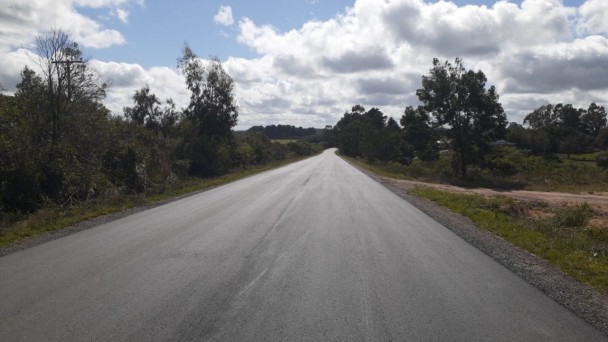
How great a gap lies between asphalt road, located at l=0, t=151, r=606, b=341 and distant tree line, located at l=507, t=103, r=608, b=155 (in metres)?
70.6

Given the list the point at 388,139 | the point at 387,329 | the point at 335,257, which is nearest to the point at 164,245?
the point at 335,257

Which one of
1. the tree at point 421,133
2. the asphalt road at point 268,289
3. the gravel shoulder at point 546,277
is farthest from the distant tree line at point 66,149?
the tree at point 421,133

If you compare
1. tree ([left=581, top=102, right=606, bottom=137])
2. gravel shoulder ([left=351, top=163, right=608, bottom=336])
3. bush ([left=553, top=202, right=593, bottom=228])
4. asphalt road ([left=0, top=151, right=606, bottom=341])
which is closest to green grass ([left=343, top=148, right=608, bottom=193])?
bush ([left=553, top=202, right=593, bottom=228])

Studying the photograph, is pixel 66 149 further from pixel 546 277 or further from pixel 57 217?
pixel 546 277

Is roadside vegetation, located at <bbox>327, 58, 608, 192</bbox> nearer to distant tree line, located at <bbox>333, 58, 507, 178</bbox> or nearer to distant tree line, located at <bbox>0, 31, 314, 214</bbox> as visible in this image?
distant tree line, located at <bbox>333, 58, 507, 178</bbox>

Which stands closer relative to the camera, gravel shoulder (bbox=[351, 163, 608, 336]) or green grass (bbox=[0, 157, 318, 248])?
gravel shoulder (bbox=[351, 163, 608, 336])

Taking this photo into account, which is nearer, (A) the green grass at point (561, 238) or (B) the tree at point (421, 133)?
(A) the green grass at point (561, 238)

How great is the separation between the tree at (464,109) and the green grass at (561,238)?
2348 centimetres

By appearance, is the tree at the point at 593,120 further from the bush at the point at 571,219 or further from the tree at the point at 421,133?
the bush at the point at 571,219

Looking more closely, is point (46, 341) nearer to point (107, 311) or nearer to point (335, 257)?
point (107, 311)

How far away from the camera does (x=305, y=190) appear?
21359mm

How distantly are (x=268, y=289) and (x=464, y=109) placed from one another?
1553 inches

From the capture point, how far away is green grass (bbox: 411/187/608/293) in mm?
8172

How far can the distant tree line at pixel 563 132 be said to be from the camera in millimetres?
88750
